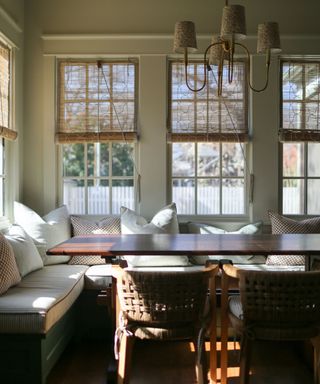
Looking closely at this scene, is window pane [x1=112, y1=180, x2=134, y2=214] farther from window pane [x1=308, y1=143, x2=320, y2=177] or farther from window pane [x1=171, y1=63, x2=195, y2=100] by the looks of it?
window pane [x1=308, y1=143, x2=320, y2=177]

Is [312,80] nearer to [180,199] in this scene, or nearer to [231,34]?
[180,199]

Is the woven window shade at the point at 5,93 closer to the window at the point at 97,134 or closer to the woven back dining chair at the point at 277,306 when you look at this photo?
the window at the point at 97,134

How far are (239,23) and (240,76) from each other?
197cm

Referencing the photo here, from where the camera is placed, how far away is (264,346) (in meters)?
3.61

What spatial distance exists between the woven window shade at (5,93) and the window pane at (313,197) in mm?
2885

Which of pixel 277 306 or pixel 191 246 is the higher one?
pixel 191 246

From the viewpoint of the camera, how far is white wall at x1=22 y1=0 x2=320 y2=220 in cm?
445

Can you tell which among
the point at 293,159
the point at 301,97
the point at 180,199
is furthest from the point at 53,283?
the point at 301,97

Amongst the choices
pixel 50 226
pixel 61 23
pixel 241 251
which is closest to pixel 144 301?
pixel 241 251

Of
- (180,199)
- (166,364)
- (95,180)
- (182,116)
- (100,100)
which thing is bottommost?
(166,364)

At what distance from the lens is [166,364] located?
3248 millimetres

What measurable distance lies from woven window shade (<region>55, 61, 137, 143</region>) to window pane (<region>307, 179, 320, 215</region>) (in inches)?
72.7

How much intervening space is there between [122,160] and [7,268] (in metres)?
1.90

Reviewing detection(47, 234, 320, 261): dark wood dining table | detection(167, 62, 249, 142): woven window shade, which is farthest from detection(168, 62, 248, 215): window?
detection(47, 234, 320, 261): dark wood dining table
